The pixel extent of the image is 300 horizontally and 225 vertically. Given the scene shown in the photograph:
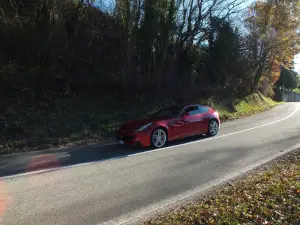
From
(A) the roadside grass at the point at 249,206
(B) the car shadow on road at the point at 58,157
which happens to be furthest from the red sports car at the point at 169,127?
(A) the roadside grass at the point at 249,206

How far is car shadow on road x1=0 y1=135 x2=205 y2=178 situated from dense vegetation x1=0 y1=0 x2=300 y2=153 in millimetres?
1468

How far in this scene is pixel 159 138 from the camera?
8.09 meters

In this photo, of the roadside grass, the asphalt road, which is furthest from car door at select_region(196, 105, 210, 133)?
the roadside grass

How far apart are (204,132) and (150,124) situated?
2798 millimetres

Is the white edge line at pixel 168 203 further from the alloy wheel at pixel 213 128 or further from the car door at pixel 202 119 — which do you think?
the alloy wheel at pixel 213 128

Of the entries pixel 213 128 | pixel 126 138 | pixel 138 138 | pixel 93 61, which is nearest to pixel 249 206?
pixel 138 138

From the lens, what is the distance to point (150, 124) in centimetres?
795

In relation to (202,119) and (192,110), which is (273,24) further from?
(192,110)

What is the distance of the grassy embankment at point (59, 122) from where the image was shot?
27.8 feet

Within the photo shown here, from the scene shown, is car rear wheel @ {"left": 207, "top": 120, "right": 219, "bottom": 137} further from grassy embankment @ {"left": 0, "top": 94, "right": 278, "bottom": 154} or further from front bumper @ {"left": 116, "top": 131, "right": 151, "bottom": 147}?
grassy embankment @ {"left": 0, "top": 94, "right": 278, "bottom": 154}

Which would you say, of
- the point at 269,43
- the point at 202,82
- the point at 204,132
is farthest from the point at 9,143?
the point at 269,43

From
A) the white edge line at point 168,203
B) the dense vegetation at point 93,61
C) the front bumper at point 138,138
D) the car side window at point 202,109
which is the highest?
the dense vegetation at point 93,61

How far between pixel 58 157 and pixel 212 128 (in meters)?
6.02

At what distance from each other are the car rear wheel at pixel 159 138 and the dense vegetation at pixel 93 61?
316 centimetres
